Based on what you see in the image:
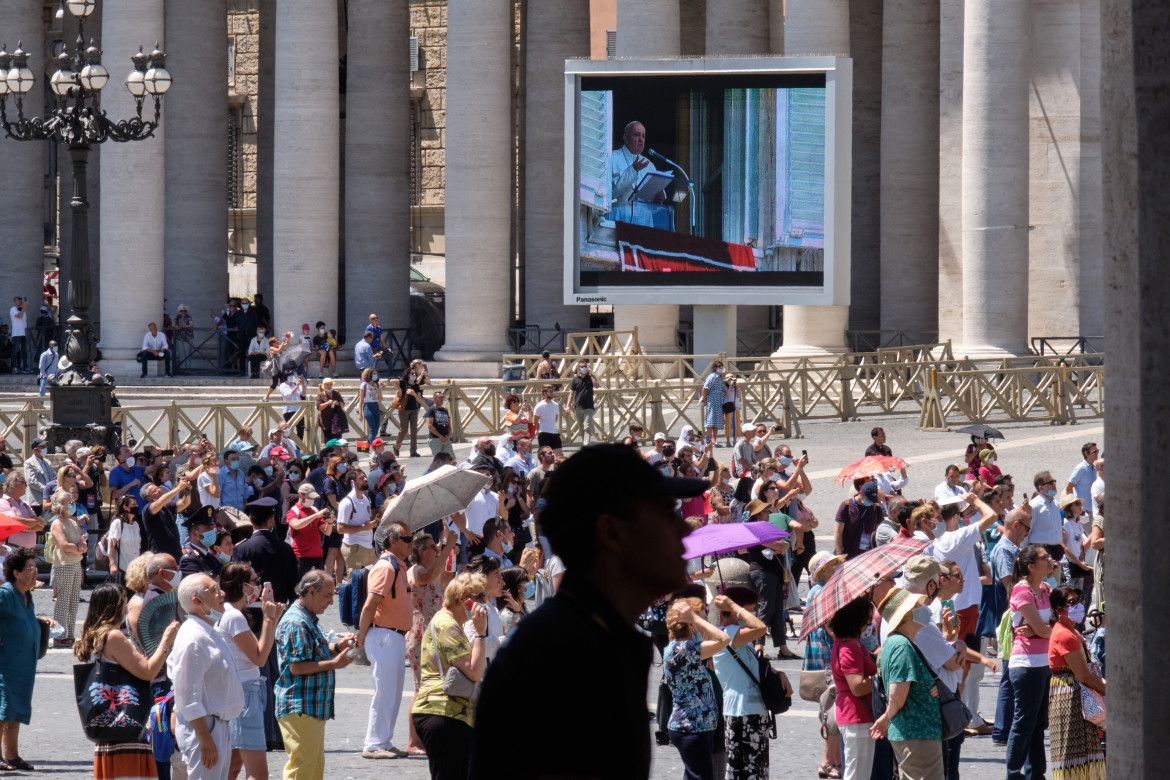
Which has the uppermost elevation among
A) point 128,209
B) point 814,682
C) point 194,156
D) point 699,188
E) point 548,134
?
point 548,134

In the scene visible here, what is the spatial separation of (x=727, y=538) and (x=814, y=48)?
28022mm

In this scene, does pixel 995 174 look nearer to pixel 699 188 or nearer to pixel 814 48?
pixel 814 48

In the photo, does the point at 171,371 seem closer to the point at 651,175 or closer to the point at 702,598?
the point at 651,175

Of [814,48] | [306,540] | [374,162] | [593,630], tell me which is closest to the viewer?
[593,630]

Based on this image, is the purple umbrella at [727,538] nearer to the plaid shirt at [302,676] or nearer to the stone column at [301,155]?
the plaid shirt at [302,676]

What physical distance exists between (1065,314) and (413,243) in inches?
1274

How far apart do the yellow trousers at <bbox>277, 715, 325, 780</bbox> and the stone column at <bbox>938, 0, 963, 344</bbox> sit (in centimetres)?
3080

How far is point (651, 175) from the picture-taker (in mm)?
34688

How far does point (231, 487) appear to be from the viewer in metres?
21.1

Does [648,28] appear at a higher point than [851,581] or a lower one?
higher

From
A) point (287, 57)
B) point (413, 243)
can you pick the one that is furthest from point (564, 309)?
point (413, 243)

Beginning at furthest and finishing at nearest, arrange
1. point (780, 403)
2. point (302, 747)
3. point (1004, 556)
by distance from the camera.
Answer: point (780, 403) → point (1004, 556) → point (302, 747)

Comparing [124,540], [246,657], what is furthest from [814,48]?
[246,657]

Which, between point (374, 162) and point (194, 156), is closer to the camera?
point (374, 162)
